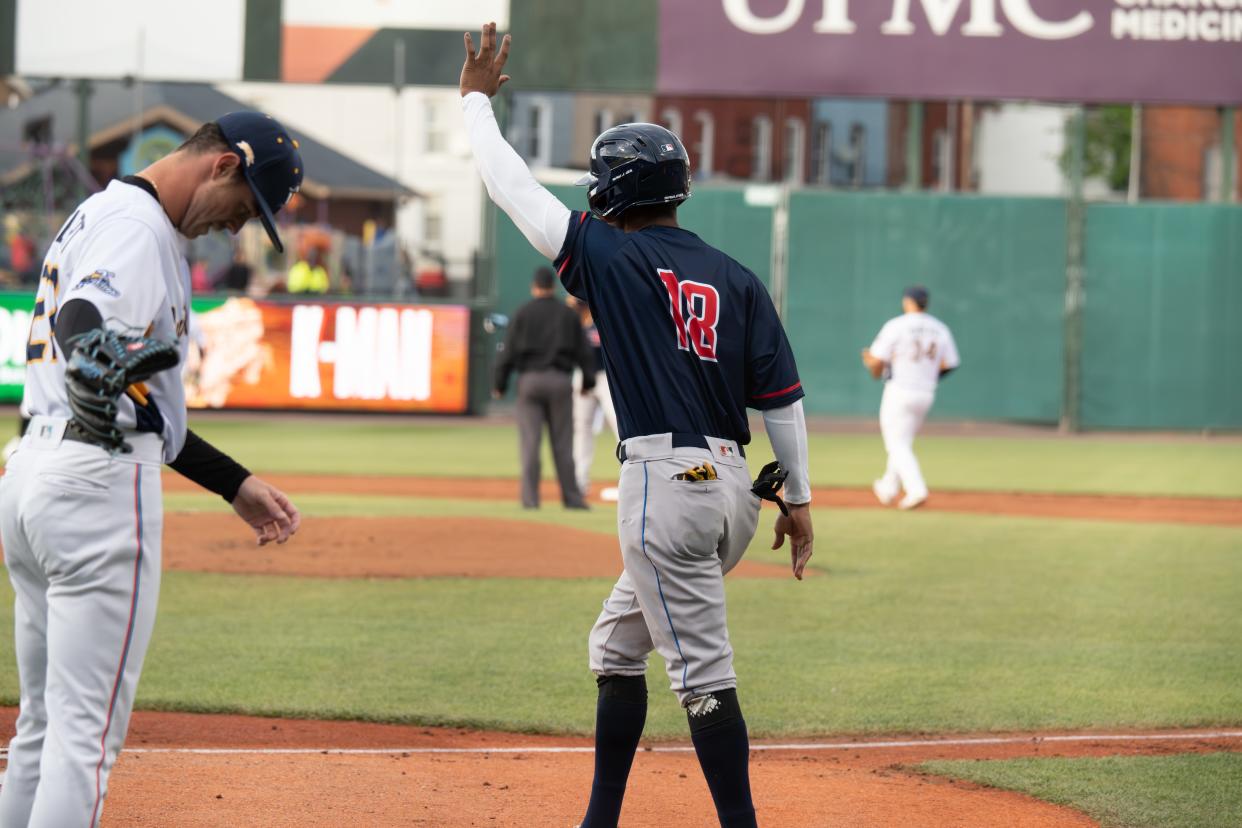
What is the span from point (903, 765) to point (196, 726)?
9.85 ft

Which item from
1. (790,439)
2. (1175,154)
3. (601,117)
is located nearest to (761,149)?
(601,117)

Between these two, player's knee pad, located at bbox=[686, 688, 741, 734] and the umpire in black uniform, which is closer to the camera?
player's knee pad, located at bbox=[686, 688, 741, 734]

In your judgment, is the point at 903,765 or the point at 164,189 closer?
the point at 164,189

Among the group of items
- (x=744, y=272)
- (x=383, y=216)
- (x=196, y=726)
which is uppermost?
(x=383, y=216)

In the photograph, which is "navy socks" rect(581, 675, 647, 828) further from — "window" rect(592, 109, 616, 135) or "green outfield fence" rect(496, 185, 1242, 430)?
"window" rect(592, 109, 616, 135)

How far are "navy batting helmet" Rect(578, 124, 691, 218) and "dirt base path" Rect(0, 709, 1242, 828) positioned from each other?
2.10m

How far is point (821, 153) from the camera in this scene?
29781 mm

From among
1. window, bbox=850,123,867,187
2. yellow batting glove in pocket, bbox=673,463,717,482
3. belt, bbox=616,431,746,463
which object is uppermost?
window, bbox=850,123,867,187

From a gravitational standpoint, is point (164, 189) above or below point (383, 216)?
below

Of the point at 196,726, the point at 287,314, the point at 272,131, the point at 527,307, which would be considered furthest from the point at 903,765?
the point at 287,314

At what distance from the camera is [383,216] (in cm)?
3503

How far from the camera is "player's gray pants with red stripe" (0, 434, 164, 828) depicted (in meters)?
3.60

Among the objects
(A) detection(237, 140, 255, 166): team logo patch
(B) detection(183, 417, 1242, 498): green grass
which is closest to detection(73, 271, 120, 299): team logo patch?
(A) detection(237, 140, 255, 166): team logo patch

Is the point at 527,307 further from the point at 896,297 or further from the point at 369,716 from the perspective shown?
the point at 896,297
